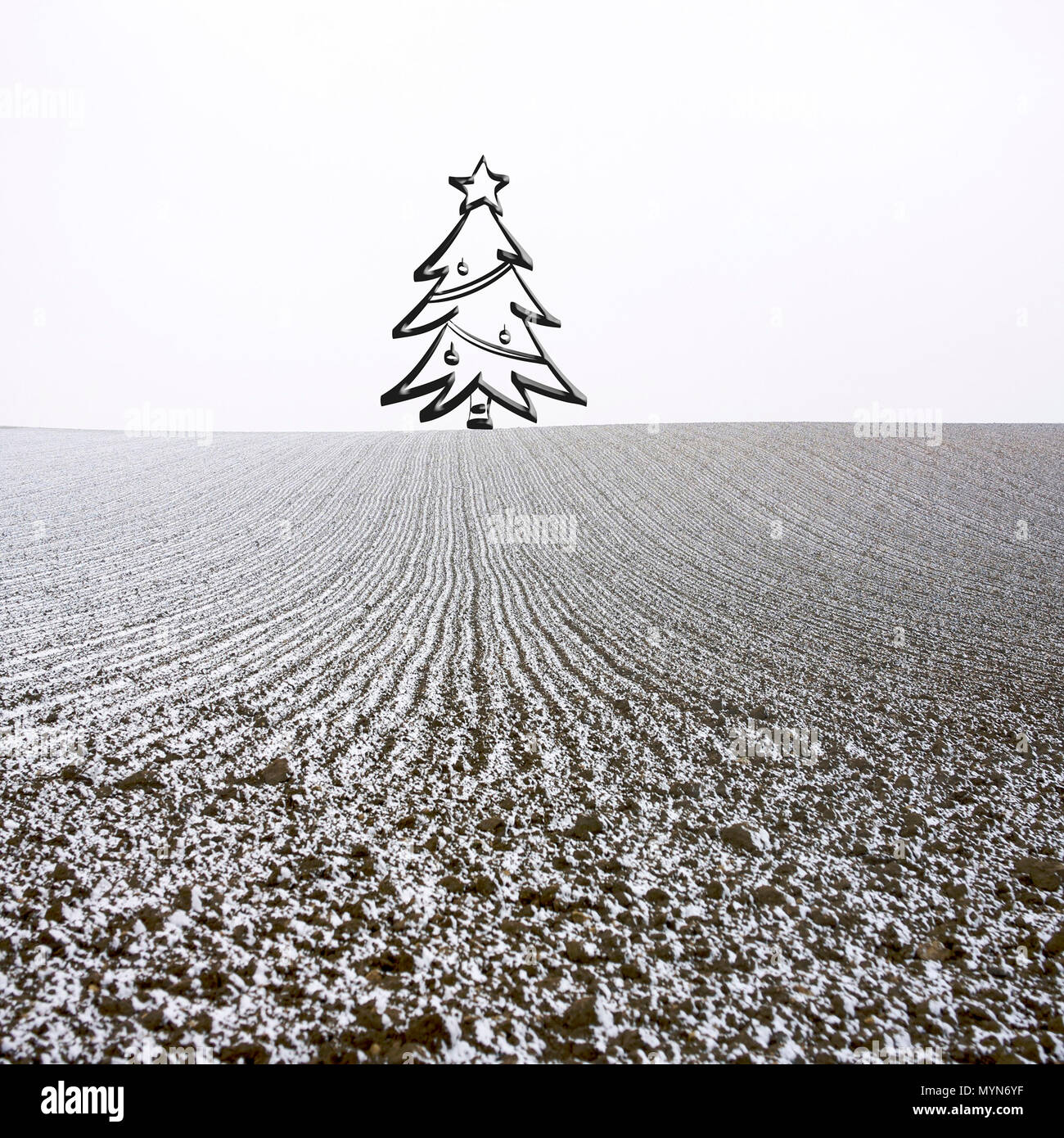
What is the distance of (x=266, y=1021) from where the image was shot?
206 centimetres

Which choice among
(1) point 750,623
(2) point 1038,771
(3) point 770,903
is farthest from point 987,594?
(3) point 770,903

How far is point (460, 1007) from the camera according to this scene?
215 cm

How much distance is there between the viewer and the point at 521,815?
10.8 ft

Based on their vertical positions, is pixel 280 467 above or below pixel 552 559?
above

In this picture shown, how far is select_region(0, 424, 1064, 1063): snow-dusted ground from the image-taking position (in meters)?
2.15

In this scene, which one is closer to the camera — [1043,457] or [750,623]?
[750,623]

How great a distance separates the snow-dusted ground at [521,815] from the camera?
2146 mm

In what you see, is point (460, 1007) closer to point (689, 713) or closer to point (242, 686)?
point (689, 713)

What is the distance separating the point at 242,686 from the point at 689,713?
3.06 meters
